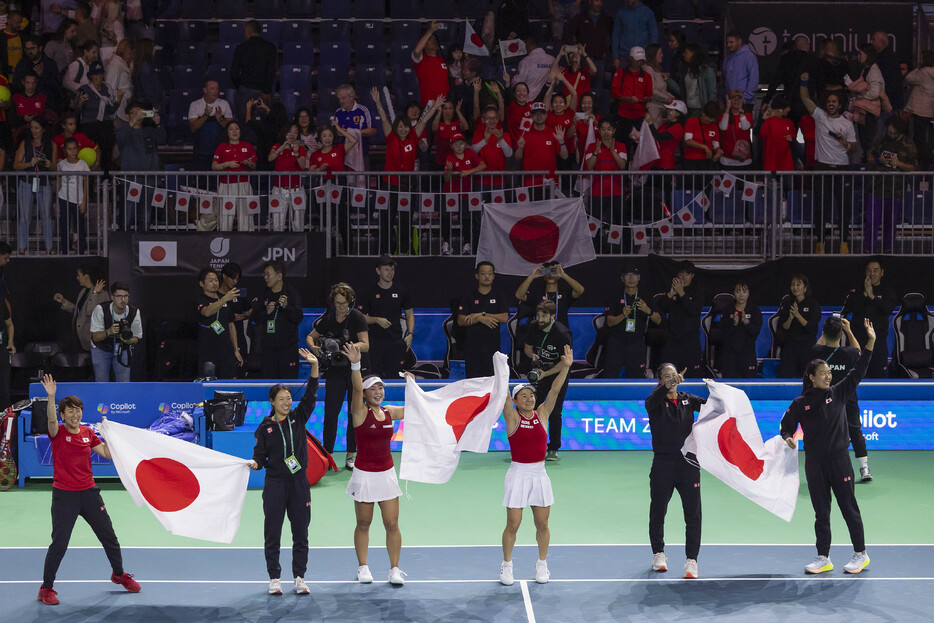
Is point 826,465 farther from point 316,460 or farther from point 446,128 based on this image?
point 446,128

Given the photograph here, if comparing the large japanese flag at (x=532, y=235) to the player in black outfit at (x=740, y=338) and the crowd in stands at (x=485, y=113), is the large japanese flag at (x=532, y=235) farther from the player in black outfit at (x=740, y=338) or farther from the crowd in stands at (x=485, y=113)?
the player in black outfit at (x=740, y=338)

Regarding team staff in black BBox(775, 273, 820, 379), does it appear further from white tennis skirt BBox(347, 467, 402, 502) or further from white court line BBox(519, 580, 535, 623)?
white tennis skirt BBox(347, 467, 402, 502)

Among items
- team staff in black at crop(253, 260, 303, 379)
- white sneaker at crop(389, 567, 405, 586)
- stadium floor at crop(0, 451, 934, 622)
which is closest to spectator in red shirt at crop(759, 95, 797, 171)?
stadium floor at crop(0, 451, 934, 622)

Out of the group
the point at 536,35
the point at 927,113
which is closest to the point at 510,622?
the point at 927,113

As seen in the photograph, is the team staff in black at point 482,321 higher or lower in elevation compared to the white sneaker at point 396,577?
higher

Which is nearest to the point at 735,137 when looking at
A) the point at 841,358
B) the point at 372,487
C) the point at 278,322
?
the point at 841,358

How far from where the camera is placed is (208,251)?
61.8 feet

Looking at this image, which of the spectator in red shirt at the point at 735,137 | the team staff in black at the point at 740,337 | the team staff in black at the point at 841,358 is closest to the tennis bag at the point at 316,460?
the team staff in black at the point at 841,358

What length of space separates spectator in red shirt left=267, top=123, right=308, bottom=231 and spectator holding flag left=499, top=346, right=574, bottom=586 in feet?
30.4

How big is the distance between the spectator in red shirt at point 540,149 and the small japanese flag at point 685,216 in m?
2.09

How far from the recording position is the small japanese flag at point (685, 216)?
19.1 m

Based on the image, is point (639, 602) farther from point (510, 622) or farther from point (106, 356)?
point (106, 356)

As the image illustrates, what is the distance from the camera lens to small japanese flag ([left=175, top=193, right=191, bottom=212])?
61.7 ft

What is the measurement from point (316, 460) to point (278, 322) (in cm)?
362
